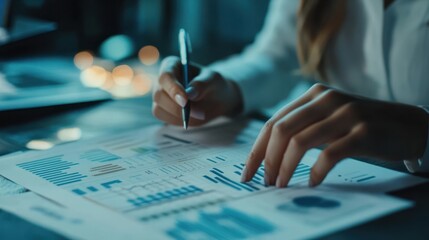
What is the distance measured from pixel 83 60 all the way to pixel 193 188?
2.77 ft

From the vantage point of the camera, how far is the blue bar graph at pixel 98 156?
760 mm

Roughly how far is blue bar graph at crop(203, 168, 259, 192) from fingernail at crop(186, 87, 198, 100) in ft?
0.60

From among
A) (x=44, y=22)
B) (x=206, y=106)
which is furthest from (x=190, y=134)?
(x=44, y=22)

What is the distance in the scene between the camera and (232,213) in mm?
582

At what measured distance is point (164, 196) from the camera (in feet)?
2.05

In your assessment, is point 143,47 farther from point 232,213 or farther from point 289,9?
point 232,213

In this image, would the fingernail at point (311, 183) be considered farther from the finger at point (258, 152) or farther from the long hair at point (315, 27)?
the long hair at point (315, 27)

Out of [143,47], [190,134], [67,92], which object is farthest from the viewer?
[143,47]

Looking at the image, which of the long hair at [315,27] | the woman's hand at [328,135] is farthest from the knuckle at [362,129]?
the long hair at [315,27]

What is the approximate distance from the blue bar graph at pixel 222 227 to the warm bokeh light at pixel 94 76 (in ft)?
2.19

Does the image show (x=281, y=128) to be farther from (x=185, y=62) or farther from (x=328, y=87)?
(x=185, y=62)

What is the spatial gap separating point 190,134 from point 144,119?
0.13 metres

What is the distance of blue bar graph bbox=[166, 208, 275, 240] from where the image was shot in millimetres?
537

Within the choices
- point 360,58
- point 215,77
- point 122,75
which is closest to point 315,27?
point 360,58
